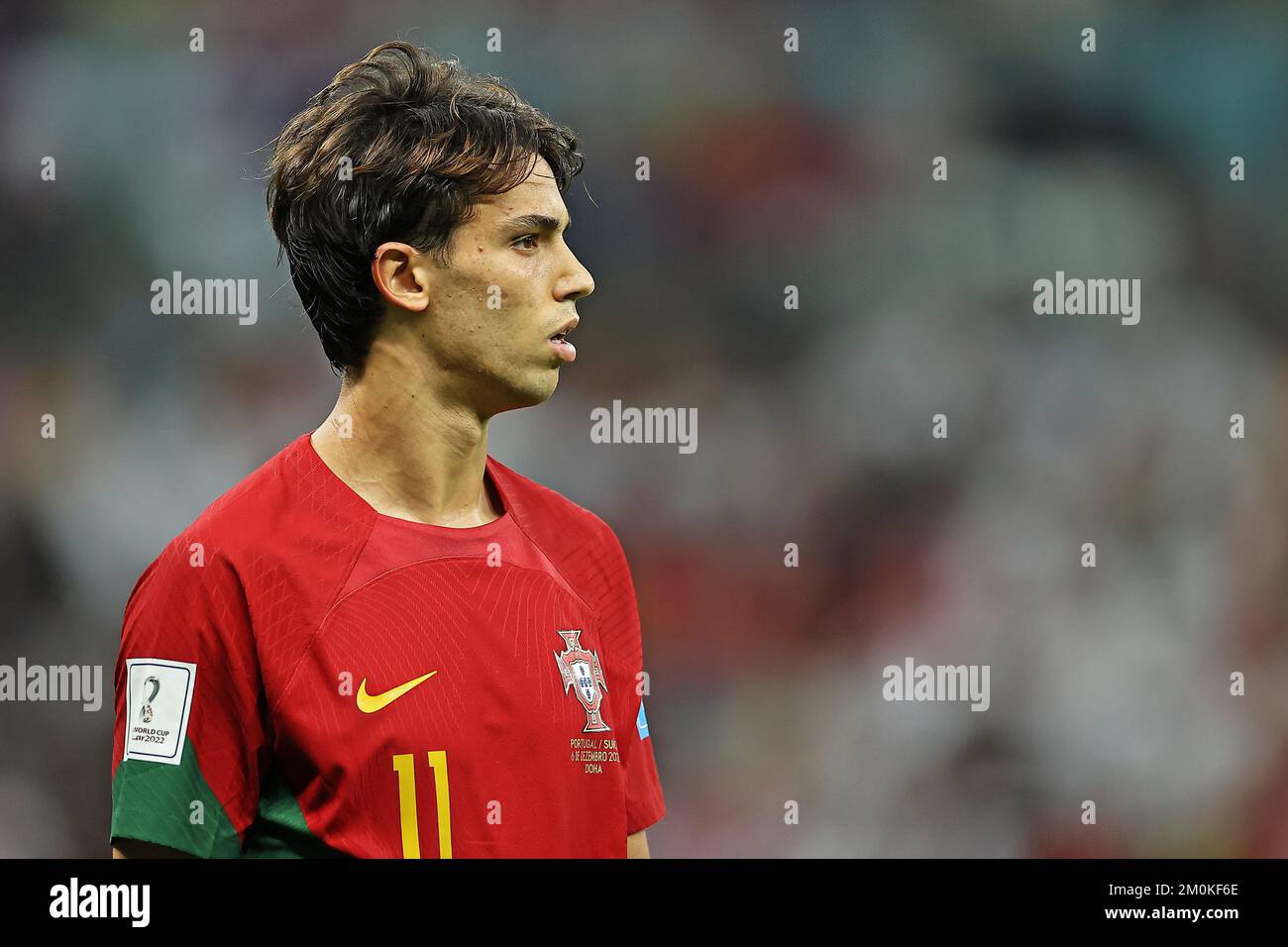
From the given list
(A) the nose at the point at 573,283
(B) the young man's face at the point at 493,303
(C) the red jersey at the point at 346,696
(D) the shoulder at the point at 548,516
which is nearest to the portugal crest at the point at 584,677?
(C) the red jersey at the point at 346,696

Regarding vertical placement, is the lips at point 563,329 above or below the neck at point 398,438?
above

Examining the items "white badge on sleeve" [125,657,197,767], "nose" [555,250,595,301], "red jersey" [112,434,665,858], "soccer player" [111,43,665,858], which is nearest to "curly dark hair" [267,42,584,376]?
"soccer player" [111,43,665,858]

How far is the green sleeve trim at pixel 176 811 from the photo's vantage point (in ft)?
6.44

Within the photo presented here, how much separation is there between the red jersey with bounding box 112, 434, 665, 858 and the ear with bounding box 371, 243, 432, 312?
12.3 inches

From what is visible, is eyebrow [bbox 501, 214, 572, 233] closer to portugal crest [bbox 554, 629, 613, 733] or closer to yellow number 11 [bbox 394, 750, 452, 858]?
portugal crest [bbox 554, 629, 613, 733]

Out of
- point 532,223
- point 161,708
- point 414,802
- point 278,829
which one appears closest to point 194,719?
point 161,708

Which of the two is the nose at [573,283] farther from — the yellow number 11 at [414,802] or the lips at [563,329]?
the yellow number 11 at [414,802]

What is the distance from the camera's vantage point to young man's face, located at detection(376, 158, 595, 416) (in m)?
2.17

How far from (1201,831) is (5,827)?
14.1 feet

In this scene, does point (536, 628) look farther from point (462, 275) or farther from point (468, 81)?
point (468, 81)

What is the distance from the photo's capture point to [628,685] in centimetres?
239

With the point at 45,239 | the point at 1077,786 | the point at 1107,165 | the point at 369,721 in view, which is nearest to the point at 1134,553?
the point at 1077,786

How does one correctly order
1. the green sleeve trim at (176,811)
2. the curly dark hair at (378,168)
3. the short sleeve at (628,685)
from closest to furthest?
the green sleeve trim at (176,811)
the curly dark hair at (378,168)
the short sleeve at (628,685)

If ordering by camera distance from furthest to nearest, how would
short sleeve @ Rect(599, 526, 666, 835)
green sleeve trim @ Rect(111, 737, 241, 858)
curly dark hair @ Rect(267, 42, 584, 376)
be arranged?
short sleeve @ Rect(599, 526, 666, 835)
curly dark hair @ Rect(267, 42, 584, 376)
green sleeve trim @ Rect(111, 737, 241, 858)
